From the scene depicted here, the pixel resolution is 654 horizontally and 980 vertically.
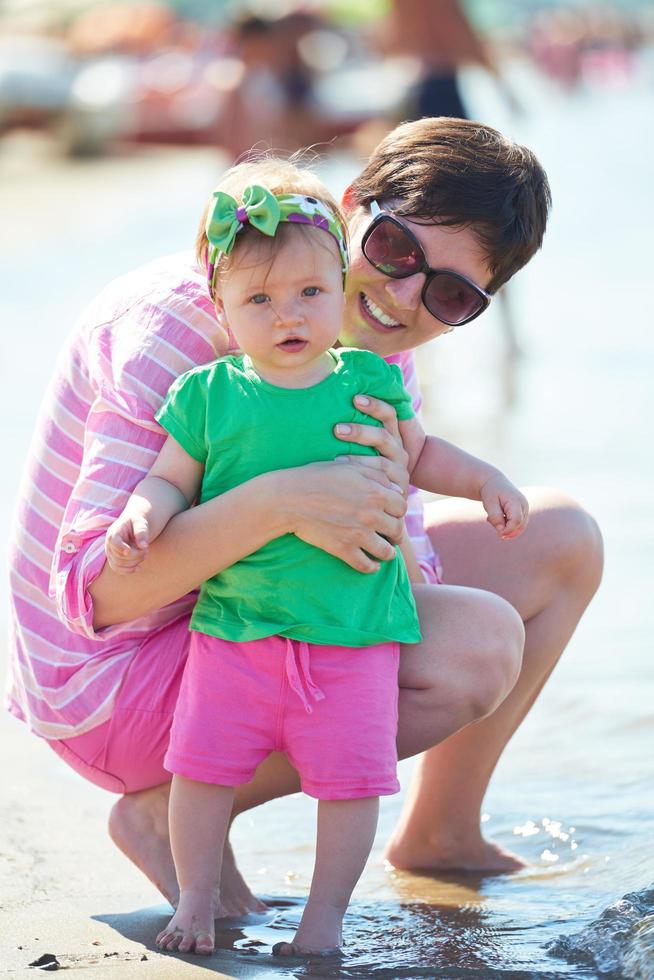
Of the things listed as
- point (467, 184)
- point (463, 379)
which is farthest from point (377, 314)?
point (463, 379)

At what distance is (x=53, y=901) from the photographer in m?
2.50

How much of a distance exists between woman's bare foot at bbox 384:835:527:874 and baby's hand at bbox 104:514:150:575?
93 cm

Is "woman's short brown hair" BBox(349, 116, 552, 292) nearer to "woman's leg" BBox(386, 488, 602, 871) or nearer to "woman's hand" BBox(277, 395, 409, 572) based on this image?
"woman's hand" BBox(277, 395, 409, 572)

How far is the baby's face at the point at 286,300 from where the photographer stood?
223 cm

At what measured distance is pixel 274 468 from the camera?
2305 mm

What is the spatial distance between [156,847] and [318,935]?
1.24 ft

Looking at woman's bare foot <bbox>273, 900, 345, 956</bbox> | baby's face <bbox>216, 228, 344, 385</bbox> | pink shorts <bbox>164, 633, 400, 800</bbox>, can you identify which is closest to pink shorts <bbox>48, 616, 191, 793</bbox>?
pink shorts <bbox>164, 633, 400, 800</bbox>

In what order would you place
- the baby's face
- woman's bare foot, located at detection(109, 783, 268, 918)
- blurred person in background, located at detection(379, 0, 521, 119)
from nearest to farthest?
the baby's face < woman's bare foot, located at detection(109, 783, 268, 918) < blurred person in background, located at detection(379, 0, 521, 119)

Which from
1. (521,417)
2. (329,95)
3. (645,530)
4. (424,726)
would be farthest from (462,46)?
(329,95)

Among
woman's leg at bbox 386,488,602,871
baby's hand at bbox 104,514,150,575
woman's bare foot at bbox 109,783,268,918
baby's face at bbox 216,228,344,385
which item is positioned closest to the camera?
baby's hand at bbox 104,514,150,575

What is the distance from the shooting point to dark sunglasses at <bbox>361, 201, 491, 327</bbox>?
8.01 feet

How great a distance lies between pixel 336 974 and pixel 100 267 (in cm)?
893

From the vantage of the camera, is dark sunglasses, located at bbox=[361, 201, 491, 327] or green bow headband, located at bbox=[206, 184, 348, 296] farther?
dark sunglasses, located at bbox=[361, 201, 491, 327]

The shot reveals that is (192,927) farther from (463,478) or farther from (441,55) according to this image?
(441,55)
